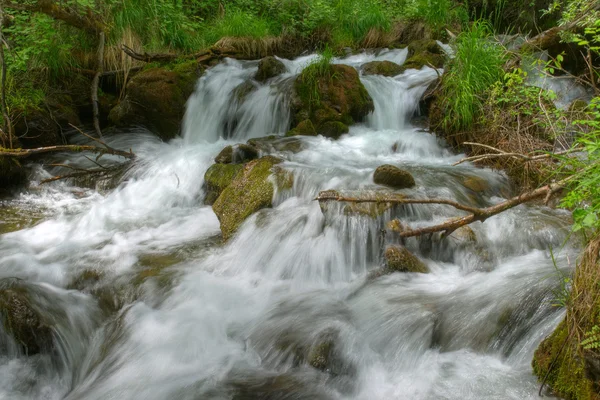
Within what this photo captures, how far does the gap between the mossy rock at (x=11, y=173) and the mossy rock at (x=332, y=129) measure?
3.87 metres

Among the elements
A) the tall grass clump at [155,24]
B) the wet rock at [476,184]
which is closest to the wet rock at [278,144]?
the wet rock at [476,184]

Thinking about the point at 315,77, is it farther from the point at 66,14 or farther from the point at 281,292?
the point at 281,292

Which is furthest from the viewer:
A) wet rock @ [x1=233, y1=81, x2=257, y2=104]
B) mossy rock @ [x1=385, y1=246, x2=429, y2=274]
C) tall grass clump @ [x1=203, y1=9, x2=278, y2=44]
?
tall grass clump @ [x1=203, y1=9, x2=278, y2=44]

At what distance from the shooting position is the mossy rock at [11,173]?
5.78m

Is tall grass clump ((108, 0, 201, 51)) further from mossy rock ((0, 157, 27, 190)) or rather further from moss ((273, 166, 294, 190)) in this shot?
moss ((273, 166, 294, 190))

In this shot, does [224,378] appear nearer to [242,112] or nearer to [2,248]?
[2,248]

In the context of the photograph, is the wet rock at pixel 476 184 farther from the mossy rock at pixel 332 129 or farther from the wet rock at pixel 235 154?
the wet rock at pixel 235 154

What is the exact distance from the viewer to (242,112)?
23.4 feet

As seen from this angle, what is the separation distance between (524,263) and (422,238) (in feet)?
2.51

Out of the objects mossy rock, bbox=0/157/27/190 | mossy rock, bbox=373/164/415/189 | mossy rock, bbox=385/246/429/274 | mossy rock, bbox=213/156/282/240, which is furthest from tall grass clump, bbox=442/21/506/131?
mossy rock, bbox=0/157/27/190

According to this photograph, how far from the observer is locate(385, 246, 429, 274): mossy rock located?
3596mm

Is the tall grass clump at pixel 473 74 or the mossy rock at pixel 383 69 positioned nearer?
the tall grass clump at pixel 473 74

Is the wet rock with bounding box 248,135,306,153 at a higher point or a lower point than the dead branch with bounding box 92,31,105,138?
lower

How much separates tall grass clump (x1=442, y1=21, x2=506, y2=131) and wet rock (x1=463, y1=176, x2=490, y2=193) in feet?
3.13
